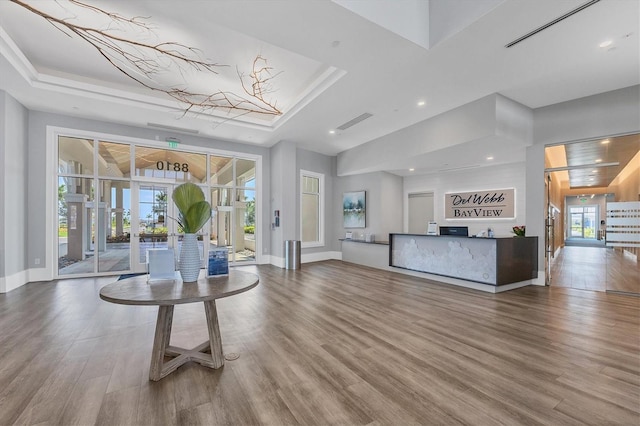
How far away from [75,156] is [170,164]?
191 cm

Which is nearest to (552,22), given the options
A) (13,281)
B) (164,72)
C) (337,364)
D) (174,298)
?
(337,364)

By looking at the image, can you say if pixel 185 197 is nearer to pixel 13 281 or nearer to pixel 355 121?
pixel 355 121

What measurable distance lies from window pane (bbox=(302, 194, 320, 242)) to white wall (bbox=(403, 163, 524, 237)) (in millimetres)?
2986

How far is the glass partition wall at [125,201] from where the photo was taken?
6.20 m

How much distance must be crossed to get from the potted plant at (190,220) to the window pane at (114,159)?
5.61 meters

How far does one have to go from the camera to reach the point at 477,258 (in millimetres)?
5230

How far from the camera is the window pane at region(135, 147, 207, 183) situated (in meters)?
6.88

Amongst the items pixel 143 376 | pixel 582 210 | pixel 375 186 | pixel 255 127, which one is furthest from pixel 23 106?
pixel 582 210

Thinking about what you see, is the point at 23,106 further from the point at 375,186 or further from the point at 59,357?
the point at 375,186

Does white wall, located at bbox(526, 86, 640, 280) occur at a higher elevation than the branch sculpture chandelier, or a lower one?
lower

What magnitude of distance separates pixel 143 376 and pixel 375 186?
7.48 m

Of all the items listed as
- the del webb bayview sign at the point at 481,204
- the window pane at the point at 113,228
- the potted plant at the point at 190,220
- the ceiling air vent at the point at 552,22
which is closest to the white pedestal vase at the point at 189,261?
the potted plant at the point at 190,220

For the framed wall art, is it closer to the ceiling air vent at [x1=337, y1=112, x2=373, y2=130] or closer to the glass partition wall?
the ceiling air vent at [x1=337, y1=112, x2=373, y2=130]

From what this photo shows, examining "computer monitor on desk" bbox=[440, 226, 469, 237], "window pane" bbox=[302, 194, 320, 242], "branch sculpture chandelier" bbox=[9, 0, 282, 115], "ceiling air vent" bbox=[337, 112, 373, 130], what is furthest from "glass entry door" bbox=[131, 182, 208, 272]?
"computer monitor on desk" bbox=[440, 226, 469, 237]
